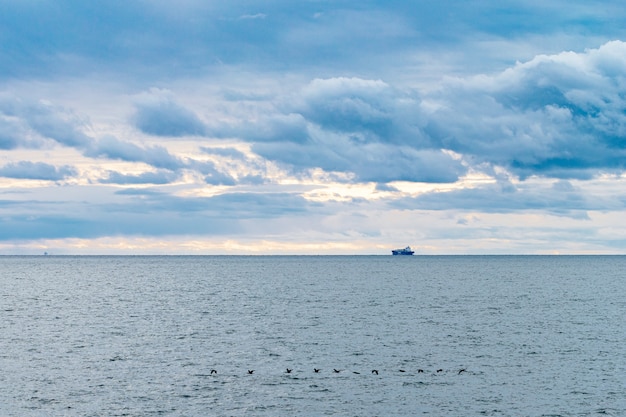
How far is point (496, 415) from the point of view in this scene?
55281 millimetres

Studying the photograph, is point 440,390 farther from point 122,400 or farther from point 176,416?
point 122,400

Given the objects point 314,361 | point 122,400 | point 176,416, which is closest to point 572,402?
point 314,361

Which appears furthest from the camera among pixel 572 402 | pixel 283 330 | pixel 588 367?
pixel 283 330

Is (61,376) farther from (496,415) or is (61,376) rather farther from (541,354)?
(541,354)

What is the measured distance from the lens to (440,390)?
62.8 meters

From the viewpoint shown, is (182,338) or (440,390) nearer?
(440,390)

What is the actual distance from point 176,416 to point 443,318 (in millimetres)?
68407

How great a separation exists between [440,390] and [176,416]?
74.3 feet

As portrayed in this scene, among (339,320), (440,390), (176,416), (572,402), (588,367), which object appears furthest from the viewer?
(339,320)

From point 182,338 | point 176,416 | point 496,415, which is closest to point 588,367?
point 496,415

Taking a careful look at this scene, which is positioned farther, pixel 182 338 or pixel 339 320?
pixel 339 320

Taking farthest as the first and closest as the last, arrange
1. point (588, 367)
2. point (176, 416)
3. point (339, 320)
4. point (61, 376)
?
1. point (339, 320)
2. point (588, 367)
3. point (61, 376)
4. point (176, 416)

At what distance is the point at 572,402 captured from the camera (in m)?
59.0

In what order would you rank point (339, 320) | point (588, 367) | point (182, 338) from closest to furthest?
point (588, 367)
point (182, 338)
point (339, 320)
